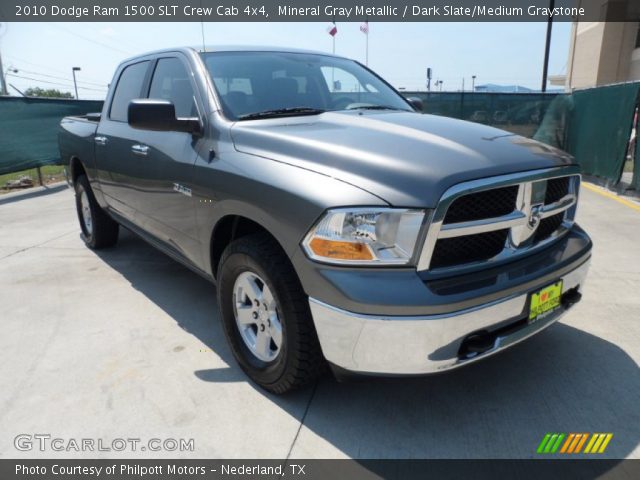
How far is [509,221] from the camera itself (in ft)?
7.28

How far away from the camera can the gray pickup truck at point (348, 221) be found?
200 centimetres

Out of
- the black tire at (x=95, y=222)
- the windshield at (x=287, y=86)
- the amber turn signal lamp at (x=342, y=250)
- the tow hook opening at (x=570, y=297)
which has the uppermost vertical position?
the windshield at (x=287, y=86)

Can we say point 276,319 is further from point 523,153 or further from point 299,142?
point 523,153

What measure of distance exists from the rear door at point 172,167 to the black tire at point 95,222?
1.61m

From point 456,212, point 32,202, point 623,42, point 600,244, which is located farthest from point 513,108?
point 623,42

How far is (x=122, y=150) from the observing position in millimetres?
3934

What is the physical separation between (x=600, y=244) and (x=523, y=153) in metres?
3.43

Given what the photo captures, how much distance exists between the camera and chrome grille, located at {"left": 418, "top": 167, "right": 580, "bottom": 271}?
203 centimetres

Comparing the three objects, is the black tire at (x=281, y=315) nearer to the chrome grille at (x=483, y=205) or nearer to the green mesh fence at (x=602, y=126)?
the chrome grille at (x=483, y=205)

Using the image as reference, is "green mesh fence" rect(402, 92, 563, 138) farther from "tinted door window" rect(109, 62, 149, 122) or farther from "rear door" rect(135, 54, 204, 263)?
"rear door" rect(135, 54, 204, 263)

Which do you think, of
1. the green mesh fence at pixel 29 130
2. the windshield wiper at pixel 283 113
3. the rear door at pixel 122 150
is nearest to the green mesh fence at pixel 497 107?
the green mesh fence at pixel 29 130

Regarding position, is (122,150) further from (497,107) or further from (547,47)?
(547,47)

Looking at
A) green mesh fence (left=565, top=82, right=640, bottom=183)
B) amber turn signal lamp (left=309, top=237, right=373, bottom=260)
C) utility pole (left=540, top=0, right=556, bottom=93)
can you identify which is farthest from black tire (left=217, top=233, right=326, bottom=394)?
utility pole (left=540, top=0, right=556, bottom=93)

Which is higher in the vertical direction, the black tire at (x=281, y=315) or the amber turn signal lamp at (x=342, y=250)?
the amber turn signal lamp at (x=342, y=250)
